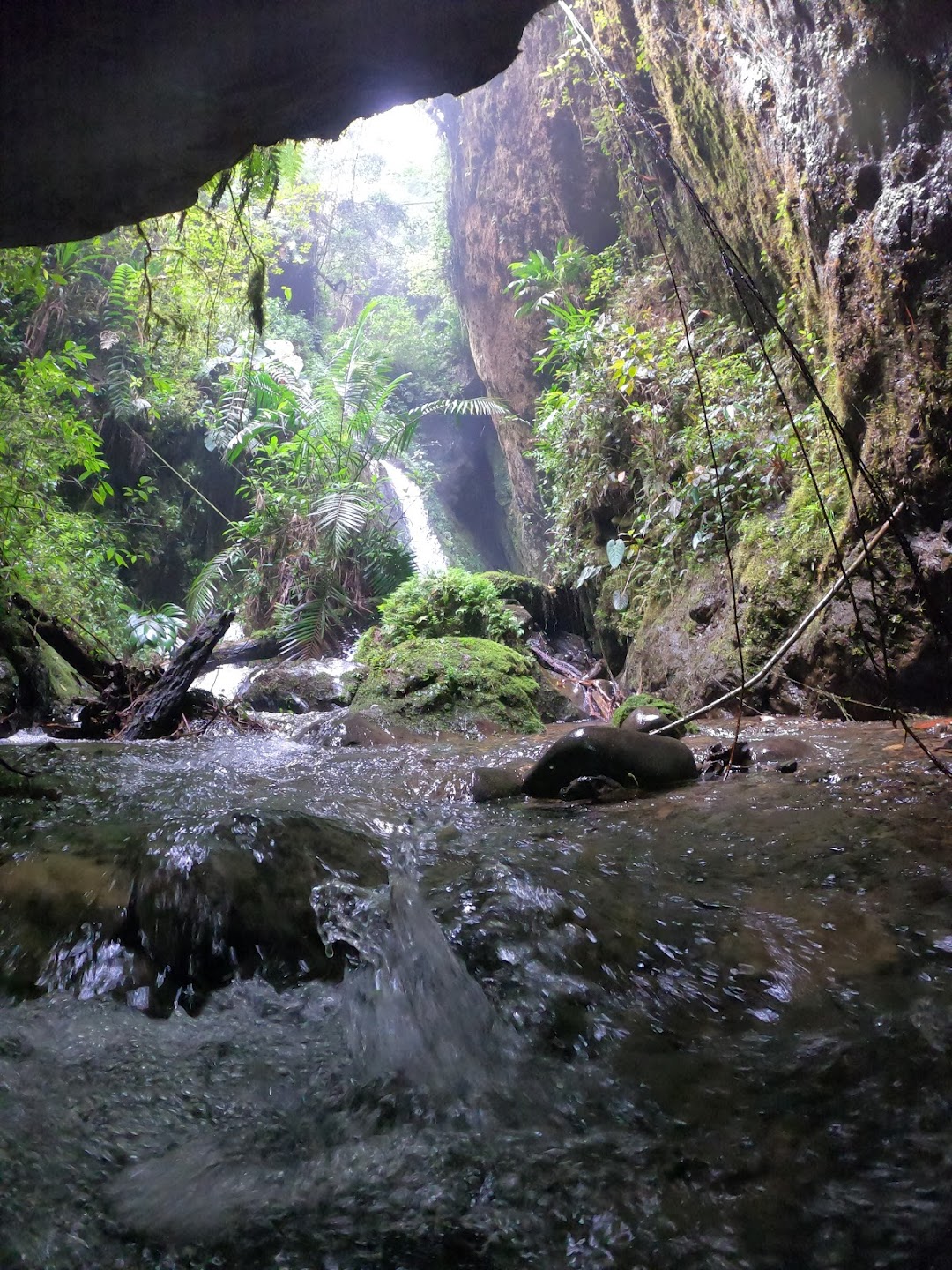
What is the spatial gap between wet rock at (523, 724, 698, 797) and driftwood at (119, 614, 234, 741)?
11.5 feet

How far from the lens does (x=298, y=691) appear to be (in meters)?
8.26

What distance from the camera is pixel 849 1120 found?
4.10 feet

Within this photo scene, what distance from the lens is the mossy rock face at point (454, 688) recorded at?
20.0ft

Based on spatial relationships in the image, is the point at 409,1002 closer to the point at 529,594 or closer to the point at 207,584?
the point at 529,594

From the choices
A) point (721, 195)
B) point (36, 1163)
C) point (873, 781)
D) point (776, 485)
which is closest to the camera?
point (36, 1163)

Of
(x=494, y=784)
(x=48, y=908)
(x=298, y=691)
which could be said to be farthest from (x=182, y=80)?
(x=298, y=691)

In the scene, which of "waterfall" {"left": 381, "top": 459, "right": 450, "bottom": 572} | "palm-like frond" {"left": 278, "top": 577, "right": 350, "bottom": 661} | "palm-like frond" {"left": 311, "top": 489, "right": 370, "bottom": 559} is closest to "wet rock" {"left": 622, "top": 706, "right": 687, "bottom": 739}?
"palm-like frond" {"left": 278, "top": 577, "right": 350, "bottom": 661}

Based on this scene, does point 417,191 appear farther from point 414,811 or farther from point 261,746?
point 414,811

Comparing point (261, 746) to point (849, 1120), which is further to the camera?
point (261, 746)

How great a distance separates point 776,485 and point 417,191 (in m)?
25.0

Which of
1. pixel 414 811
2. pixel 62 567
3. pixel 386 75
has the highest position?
pixel 386 75

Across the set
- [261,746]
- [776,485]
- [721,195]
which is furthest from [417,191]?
[261,746]

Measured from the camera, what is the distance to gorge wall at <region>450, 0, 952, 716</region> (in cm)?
418

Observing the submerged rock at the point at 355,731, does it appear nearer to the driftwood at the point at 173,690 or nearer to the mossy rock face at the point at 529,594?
the driftwood at the point at 173,690
